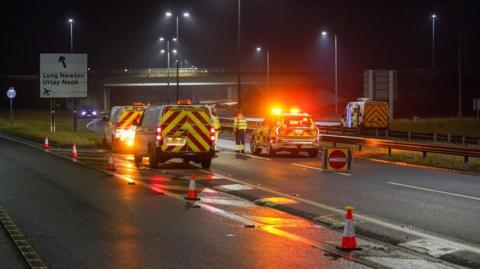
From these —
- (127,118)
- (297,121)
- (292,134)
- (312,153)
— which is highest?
(127,118)

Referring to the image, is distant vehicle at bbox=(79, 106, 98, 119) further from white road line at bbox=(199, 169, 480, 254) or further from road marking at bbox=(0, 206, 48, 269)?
road marking at bbox=(0, 206, 48, 269)

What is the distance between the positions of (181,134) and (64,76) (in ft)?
62.2

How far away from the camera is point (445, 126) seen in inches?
1784

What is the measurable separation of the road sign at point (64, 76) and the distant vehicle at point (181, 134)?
17.8m

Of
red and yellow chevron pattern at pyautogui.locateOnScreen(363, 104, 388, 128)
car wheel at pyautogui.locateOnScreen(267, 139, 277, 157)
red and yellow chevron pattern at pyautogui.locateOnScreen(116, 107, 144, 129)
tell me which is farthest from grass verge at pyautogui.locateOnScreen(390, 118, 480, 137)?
red and yellow chevron pattern at pyautogui.locateOnScreen(116, 107, 144, 129)

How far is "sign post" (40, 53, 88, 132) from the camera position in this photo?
37562mm

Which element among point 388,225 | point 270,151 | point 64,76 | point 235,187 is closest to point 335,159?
point 235,187

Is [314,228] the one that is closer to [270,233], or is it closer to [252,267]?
[270,233]

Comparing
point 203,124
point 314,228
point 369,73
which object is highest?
point 369,73

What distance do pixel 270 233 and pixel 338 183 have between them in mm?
6972

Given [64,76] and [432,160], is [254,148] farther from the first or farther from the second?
[64,76]

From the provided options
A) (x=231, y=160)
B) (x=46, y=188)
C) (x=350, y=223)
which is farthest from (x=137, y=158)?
(x=350, y=223)

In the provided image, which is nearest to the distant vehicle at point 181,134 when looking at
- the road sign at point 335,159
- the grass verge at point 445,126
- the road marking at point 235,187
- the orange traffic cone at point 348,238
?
the road marking at point 235,187

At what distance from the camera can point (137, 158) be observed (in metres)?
23.3
